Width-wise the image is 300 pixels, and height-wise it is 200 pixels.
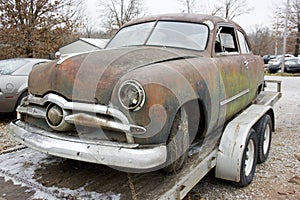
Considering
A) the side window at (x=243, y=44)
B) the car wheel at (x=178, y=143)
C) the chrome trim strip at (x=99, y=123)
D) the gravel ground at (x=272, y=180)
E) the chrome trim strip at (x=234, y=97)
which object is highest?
the side window at (x=243, y=44)

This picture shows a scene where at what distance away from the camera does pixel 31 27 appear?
1634cm

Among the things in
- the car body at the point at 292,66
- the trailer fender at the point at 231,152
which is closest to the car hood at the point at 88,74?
the trailer fender at the point at 231,152

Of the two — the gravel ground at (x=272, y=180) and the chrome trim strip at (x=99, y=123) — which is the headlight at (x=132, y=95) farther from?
the gravel ground at (x=272, y=180)

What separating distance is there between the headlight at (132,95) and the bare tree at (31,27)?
623 inches

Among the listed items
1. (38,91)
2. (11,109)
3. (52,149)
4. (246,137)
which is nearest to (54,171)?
(52,149)

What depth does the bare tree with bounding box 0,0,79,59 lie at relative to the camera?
16.0 metres

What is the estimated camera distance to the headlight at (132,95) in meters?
2.19

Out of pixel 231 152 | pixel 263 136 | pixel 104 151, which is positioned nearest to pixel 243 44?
pixel 263 136

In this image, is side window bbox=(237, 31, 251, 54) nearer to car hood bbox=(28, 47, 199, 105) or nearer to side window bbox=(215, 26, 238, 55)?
side window bbox=(215, 26, 238, 55)

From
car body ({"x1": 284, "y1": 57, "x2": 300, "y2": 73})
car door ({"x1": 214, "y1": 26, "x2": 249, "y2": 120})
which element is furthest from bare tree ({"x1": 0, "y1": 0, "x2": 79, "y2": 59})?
car body ({"x1": 284, "y1": 57, "x2": 300, "y2": 73})

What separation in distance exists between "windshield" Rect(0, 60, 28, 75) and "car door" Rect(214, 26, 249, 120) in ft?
15.3

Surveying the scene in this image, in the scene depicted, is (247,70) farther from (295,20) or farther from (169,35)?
(295,20)

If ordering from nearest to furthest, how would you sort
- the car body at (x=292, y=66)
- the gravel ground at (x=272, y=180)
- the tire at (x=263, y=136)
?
1. the gravel ground at (x=272, y=180)
2. the tire at (x=263, y=136)
3. the car body at (x=292, y=66)

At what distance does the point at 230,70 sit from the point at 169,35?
881mm
